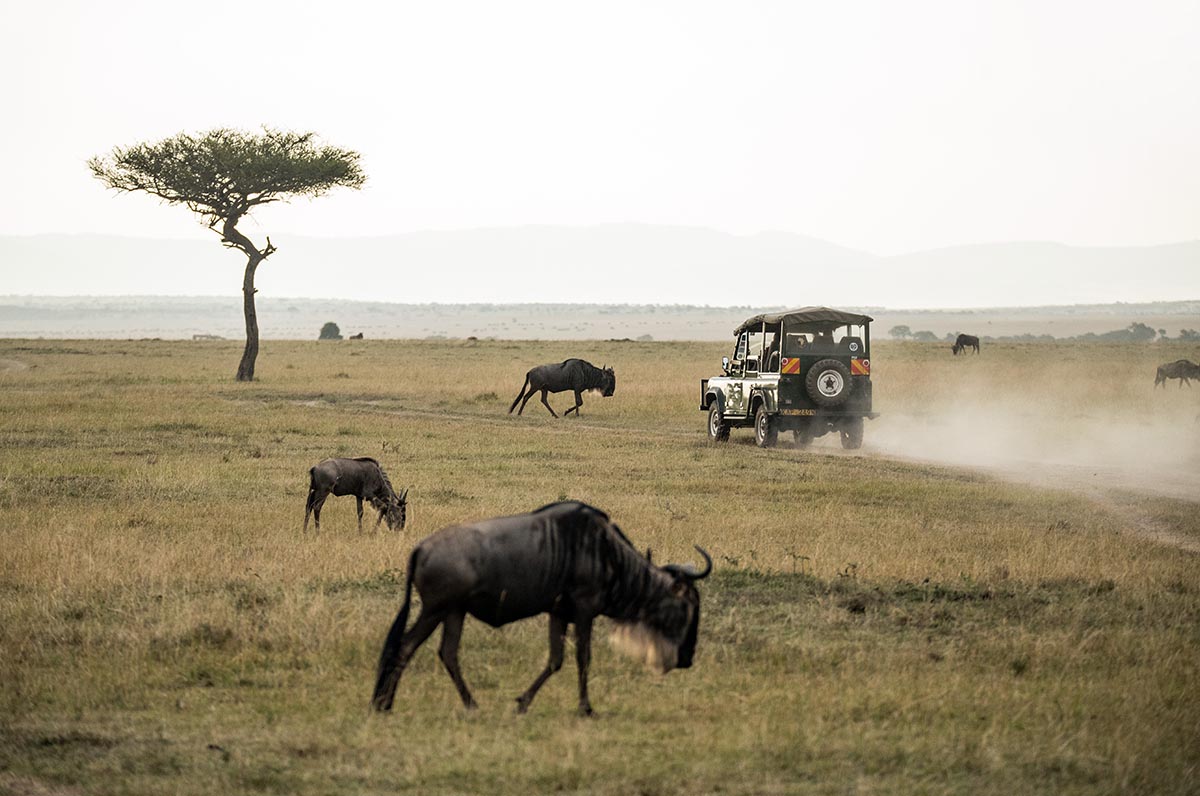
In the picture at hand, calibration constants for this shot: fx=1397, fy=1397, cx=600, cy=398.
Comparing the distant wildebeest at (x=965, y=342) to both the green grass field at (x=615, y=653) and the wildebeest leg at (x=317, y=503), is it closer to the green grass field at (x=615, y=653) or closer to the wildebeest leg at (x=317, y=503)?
the green grass field at (x=615, y=653)

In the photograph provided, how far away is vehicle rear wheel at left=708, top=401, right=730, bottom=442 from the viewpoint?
1144 inches

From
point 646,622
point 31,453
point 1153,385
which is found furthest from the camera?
point 1153,385

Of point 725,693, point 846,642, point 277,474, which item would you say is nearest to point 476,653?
point 725,693

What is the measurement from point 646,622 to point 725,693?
1.04m

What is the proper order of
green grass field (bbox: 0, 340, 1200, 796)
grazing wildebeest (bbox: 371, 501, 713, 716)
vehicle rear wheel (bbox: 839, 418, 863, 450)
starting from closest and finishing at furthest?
green grass field (bbox: 0, 340, 1200, 796)
grazing wildebeest (bbox: 371, 501, 713, 716)
vehicle rear wheel (bbox: 839, 418, 863, 450)

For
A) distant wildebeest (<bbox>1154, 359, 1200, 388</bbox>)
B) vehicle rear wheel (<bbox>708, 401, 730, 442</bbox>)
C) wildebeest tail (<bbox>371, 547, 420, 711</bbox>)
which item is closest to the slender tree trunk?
vehicle rear wheel (<bbox>708, 401, 730, 442</bbox>)

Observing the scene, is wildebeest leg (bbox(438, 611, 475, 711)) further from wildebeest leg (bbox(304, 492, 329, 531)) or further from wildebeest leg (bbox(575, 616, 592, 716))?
wildebeest leg (bbox(304, 492, 329, 531))

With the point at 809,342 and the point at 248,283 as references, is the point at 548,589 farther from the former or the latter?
the point at 248,283

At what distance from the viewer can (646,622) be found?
8789mm

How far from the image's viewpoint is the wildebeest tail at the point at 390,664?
339 inches

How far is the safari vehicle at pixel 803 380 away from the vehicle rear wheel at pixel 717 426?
0.03 m

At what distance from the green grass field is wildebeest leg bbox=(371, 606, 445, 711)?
164 mm

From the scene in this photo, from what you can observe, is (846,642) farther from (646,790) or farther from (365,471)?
(365,471)

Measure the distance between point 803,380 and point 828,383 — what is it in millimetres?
494
